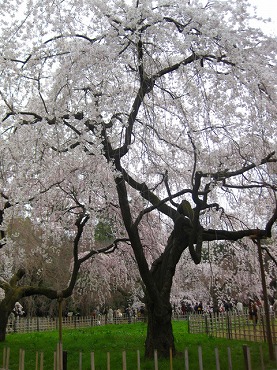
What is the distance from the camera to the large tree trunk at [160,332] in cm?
803

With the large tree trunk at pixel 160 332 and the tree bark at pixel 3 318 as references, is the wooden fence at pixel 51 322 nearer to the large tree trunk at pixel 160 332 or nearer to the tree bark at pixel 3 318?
the tree bark at pixel 3 318

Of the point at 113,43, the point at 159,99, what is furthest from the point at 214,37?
the point at 159,99

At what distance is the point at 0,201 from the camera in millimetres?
10516

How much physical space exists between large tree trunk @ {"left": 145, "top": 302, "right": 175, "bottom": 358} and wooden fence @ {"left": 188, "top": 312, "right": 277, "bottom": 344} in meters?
3.94

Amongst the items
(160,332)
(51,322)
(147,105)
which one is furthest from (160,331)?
(51,322)

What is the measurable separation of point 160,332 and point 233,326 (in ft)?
19.8

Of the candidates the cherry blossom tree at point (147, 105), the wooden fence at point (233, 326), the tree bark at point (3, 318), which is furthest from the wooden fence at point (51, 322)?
the cherry blossom tree at point (147, 105)

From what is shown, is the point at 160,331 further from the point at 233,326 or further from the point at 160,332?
the point at 233,326

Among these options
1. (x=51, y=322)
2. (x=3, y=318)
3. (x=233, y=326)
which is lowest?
(x=51, y=322)

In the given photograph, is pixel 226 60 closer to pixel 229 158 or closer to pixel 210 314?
pixel 229 158

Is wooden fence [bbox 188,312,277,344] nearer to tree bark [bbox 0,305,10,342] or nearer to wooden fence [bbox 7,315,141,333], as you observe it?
tree bark [bbox 0,305,10,342]

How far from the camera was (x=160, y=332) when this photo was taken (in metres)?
8.11

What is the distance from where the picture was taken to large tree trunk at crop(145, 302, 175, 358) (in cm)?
803

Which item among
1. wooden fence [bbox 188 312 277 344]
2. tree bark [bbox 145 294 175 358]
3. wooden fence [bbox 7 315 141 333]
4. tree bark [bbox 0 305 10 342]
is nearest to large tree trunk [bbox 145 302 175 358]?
tree bark [bbox 145 294 175 358]
